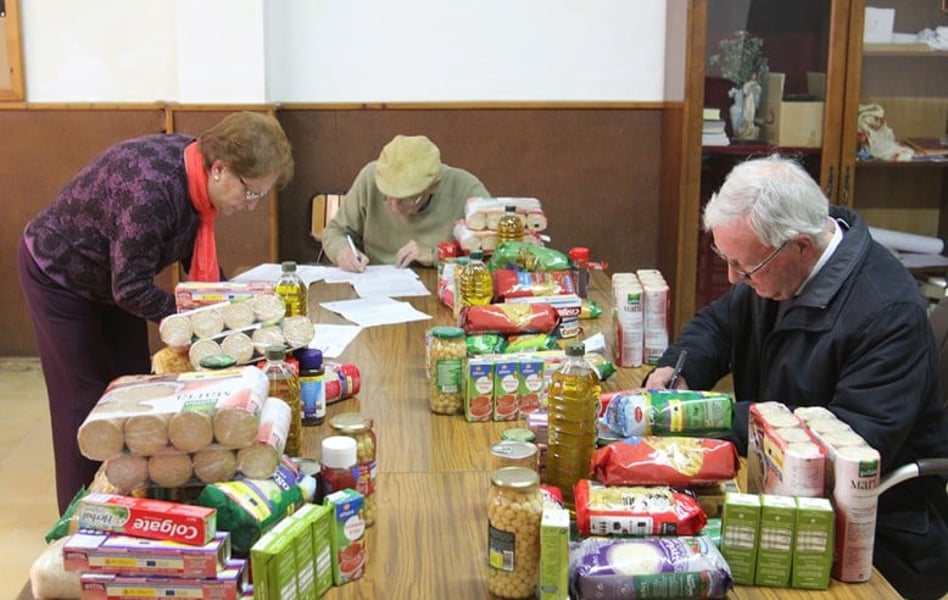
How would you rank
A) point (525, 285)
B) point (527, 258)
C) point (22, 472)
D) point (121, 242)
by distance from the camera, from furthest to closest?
point (22, 472), point (527, 258), point (525, 285), point (121, 242)

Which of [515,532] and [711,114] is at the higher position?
[711,114]

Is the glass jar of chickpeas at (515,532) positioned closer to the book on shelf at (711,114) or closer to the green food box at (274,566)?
the green food box at (274,566)

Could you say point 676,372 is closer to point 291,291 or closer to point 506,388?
point 506,388

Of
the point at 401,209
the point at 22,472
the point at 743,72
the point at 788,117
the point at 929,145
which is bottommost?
the point at 22,472

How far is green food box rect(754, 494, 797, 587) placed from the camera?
4.75ft

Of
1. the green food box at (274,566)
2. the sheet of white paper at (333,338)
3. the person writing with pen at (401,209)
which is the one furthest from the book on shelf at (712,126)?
the green food box at (274,566)

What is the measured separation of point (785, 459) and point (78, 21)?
165 inches

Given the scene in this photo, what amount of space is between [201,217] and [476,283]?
28.9 inches

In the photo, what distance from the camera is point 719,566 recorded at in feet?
4.65

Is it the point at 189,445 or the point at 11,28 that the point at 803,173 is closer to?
the point at 189,445

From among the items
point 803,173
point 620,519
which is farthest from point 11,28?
point 620,519

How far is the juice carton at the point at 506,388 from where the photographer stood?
213 cm

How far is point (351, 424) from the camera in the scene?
1.61m

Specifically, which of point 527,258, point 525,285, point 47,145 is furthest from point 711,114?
point 47,145
